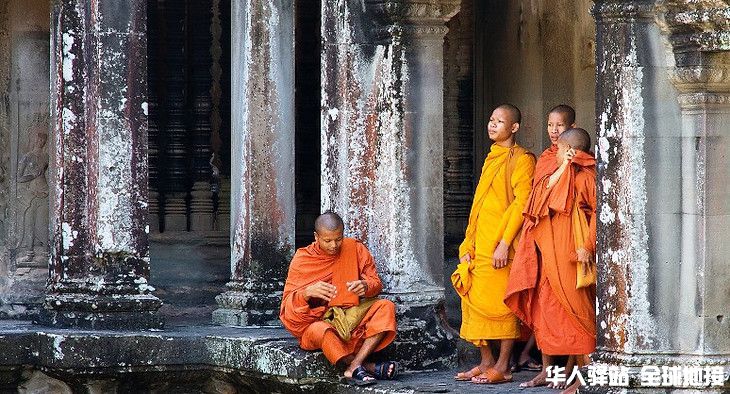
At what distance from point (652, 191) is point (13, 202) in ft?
24.4

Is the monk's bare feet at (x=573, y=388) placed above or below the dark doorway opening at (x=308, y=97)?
below

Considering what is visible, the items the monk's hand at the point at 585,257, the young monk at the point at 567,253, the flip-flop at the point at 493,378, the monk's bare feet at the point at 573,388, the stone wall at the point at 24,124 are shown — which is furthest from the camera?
the stone wall at the point at 24,124

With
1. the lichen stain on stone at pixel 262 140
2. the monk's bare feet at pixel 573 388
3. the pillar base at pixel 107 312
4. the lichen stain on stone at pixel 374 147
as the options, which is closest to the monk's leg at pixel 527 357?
the lichen stain on stone at pixel 374 147

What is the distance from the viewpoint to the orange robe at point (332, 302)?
13461 mm

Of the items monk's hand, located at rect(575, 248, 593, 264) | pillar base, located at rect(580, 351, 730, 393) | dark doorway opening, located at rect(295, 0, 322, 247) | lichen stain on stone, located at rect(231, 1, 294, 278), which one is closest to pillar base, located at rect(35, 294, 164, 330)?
A: lichen stain on stone, located at rect(231, 1, 294, 278)

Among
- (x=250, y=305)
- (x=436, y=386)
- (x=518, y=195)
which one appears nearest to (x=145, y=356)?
(x=250, y=305)

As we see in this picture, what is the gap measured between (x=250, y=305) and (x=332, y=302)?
2.54 m

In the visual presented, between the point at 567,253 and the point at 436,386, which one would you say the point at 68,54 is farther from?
the point at 567,253

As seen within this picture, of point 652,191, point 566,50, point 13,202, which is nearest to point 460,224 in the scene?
point 566,50

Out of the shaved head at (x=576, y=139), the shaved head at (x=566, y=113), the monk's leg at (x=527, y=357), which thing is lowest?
the monk's leg at (x=527, y=357)

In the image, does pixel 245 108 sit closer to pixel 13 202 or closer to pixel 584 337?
pixel 13 202

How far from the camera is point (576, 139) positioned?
42.1ft

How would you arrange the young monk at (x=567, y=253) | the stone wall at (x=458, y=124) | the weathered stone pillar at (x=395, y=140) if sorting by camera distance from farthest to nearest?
1. the stone wall at (x=458, y=124)
2. the weathered stone pillar at (x=395, y=140)
3. the young monk at (x=567, y=253)

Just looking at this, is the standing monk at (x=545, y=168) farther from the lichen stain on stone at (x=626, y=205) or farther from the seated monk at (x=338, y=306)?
the lichen stain on stone at (x=626, y=205)
